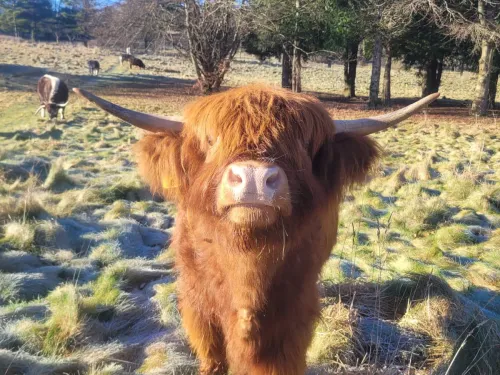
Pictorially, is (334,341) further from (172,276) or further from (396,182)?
(396,182)

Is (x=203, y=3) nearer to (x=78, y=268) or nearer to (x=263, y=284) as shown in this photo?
(x=78, y=268)

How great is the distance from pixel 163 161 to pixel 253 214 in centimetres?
85

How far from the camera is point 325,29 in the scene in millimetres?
18891

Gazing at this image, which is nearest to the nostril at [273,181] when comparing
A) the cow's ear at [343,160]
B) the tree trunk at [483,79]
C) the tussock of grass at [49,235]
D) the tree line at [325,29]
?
the cow's ear at [343,160]

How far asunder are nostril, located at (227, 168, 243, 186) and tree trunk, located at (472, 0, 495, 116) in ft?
53.8

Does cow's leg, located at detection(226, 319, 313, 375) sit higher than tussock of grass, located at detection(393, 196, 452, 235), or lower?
higher

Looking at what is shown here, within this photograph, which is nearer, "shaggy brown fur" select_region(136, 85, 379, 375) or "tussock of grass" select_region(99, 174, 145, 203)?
"shaggy brown fur" select_region(136, 85, 379, 375)

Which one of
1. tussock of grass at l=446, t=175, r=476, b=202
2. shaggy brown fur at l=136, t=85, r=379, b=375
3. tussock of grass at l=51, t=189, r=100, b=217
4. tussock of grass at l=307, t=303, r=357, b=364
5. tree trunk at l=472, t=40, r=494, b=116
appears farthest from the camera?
tree trunk at l=472, t=40, r=494, b=116

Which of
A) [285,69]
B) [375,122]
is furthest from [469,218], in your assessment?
[285,69]

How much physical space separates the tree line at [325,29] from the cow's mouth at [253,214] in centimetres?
1487

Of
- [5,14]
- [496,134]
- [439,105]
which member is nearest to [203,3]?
[496,134]

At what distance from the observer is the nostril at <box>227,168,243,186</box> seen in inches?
66.4

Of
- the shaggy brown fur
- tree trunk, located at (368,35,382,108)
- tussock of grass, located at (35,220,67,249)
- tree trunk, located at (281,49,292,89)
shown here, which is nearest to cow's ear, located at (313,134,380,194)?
the shaggy brown fur

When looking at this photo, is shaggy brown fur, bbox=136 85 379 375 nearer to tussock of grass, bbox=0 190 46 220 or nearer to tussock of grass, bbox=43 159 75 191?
tussock of grass, bbox=0 190 46 220
